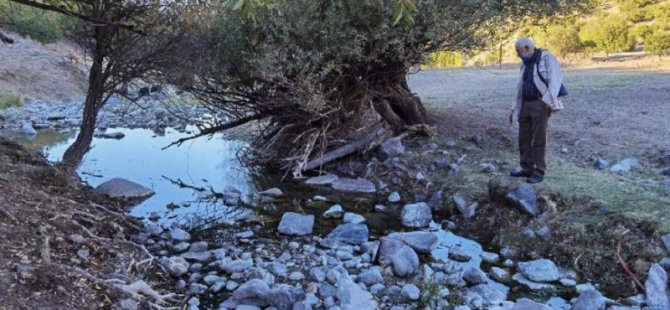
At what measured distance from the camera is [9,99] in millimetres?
21078

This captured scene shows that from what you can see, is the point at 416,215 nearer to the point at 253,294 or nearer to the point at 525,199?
the point at 525,199

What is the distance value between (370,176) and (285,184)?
147 cm

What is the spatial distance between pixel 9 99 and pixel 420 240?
65.1ft

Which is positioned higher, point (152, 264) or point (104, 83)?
point (104, 83)

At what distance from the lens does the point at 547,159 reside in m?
8.80

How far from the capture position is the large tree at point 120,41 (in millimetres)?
8273

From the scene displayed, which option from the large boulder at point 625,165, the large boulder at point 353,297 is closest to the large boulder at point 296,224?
the large boulder at point 353,297

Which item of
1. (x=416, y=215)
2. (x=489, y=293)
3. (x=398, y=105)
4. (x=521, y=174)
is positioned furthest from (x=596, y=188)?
(x=398, y=105)

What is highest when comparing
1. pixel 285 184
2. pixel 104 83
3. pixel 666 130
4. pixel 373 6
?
pixel 373 6

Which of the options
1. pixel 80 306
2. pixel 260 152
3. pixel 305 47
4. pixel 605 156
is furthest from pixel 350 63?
pixel 80 306

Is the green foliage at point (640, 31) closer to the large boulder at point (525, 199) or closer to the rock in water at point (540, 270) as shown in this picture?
the large boulder at point (525, 199)

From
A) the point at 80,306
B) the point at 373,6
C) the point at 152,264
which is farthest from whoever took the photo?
the point at 373,6

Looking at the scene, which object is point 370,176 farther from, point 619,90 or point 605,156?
point 619,90

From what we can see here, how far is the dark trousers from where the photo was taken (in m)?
7.33
